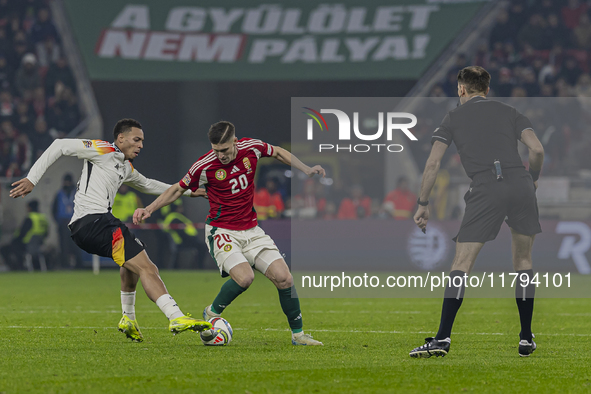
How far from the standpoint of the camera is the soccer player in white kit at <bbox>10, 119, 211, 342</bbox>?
692 cm

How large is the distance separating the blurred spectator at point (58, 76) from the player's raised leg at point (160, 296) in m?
15.7

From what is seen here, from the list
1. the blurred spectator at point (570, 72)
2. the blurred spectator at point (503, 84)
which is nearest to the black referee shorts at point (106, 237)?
the blurred spectator at point (503, 84)

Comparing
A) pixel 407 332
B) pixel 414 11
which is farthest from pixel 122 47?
pixel 407 332

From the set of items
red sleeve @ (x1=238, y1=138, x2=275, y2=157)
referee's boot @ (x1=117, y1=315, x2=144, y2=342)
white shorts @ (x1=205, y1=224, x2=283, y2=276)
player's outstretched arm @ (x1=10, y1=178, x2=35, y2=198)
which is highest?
red sleeve @ (x1=238, y1=138, x2=275, y2=157)

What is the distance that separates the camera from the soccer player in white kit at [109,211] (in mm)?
6922

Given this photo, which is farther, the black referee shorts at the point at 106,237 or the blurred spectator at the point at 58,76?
the blurred spectator at the point at 58,76

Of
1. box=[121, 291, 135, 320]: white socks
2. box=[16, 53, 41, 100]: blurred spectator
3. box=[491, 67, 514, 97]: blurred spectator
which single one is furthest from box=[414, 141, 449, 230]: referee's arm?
box=[16, 53, 41, 100]: blurred spectator

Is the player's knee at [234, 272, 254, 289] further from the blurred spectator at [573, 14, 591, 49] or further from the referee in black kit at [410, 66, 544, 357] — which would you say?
the blurred spectator at [573, 14, 591, 49]

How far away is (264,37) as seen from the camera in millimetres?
20781

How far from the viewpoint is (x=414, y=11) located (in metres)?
20.8

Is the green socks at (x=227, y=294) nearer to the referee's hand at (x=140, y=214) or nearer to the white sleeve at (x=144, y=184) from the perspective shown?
the referee's hand at (x=140, y=214)

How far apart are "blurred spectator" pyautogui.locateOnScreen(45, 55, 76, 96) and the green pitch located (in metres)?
11.2

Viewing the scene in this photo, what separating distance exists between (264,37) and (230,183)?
553 inches

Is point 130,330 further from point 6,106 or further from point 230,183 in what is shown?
point 6,106
